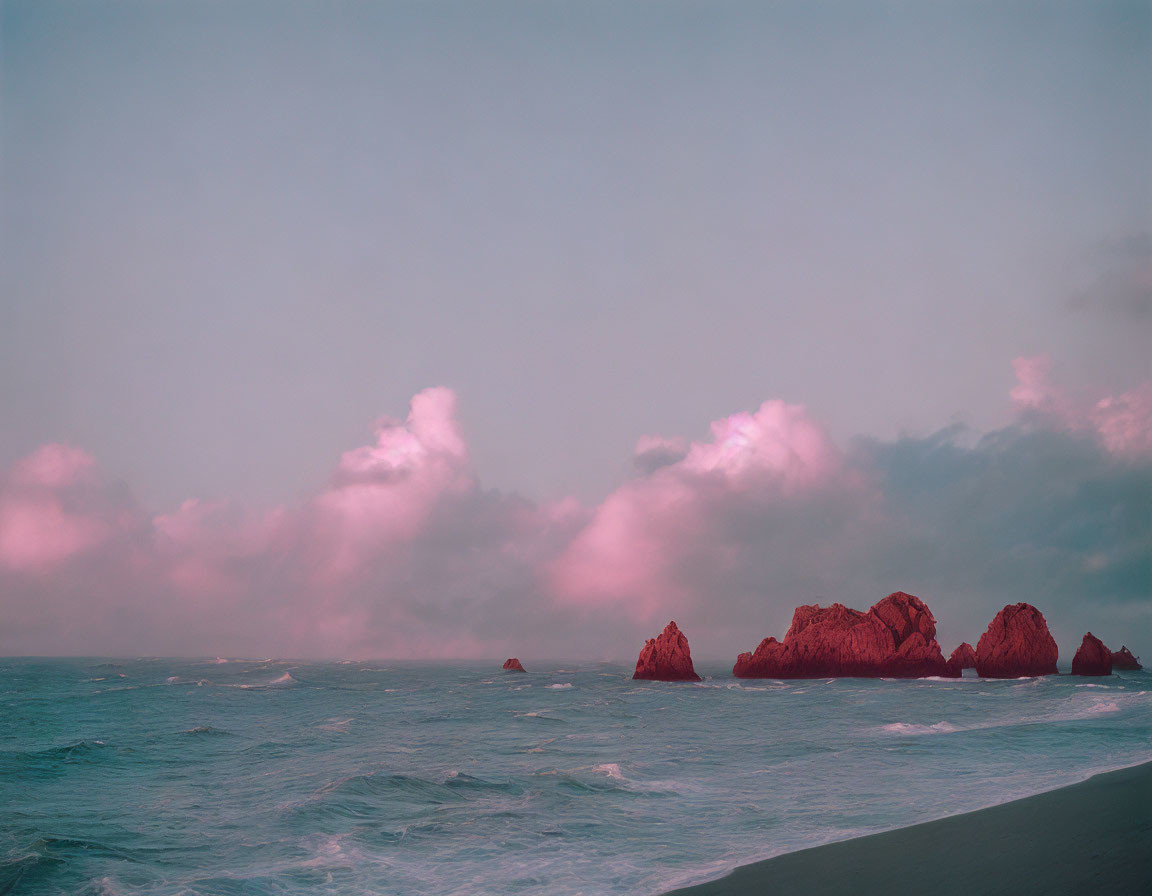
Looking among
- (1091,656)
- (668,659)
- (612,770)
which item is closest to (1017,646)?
(1091,656)

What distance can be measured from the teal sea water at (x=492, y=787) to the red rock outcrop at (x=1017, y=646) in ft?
149

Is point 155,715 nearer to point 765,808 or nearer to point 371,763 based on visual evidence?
point 371,763

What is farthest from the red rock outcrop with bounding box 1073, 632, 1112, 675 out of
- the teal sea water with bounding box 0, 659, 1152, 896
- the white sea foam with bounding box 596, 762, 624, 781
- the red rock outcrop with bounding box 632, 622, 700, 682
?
the white sea foam with bounding box 596, 762, 624, 781

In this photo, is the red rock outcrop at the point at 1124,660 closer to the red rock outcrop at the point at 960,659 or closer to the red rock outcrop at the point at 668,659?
the red rock outcrop at the point at 960,659

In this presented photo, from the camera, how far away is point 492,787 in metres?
26.1

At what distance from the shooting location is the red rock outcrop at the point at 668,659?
319 feet

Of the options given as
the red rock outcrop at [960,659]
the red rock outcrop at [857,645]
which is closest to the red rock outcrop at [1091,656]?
the red rock outcrop at [960,659]

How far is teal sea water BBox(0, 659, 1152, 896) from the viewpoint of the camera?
17328mm

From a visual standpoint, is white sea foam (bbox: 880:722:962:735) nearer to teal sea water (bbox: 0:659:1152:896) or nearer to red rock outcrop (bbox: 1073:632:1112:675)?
teal sea water (bbox: 0:659:1152:896)

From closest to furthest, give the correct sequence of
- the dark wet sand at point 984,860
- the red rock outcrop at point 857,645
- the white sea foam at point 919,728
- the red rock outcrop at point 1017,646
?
the dark wet sand at point 984,860
the white sea foam at point 919,728
the red rock outcrop at point 1017,646
the red rock outcrop at point 857,645

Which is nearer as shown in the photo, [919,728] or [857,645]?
[919,728]

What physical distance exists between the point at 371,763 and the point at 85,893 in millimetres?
15721

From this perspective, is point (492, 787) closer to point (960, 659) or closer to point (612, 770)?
point (612, 770)

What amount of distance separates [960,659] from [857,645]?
1421 cm
